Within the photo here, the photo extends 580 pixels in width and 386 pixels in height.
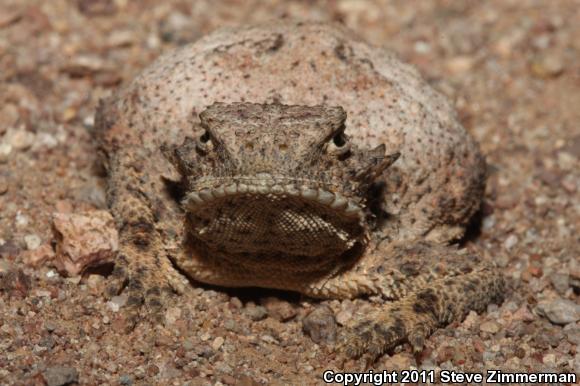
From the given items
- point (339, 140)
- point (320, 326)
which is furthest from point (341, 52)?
point (320, 326)

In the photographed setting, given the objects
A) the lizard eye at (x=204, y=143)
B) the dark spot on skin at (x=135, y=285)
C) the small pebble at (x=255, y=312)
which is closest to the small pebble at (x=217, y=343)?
the small pebble at (x=255, y=312)

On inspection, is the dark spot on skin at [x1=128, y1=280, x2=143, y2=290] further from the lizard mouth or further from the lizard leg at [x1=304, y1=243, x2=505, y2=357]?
the lizard leg at [x1=304, y1=243, x2=505, y2=357]

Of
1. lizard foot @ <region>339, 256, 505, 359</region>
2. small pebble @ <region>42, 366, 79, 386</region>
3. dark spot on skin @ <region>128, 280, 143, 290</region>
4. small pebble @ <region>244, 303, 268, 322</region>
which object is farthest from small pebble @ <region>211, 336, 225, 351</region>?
small pebble @ <region>42, 366, 79, 386</region>

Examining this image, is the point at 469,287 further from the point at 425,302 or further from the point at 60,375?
the point at 60,375

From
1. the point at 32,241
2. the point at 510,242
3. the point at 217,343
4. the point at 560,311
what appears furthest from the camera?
the point at 510,242

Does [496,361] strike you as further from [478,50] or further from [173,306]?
[478,50]

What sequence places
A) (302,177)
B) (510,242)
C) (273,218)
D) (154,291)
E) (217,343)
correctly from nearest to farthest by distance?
(302,177)
(273,218)
(217,343)
(154,291)
(510,242)
